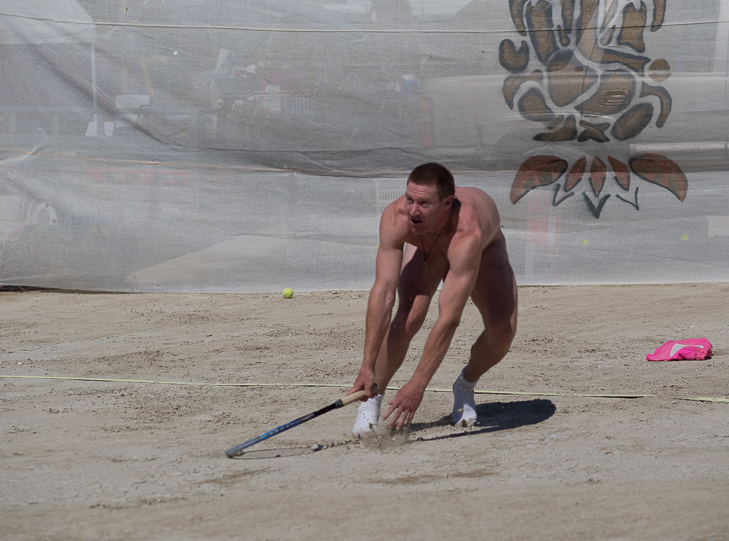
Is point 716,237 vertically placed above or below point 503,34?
below

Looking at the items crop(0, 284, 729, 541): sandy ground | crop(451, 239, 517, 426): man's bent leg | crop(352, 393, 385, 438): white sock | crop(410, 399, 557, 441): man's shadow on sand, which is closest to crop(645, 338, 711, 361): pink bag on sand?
crop(0, 284, 729, 541): sandy ground

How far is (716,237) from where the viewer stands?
7000mm

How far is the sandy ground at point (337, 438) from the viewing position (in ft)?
8.31

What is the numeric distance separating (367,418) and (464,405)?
469 mm

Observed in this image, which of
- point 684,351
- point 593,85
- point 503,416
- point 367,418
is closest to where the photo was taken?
point 367,418

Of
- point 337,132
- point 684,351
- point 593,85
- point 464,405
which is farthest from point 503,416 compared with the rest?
point 593,85

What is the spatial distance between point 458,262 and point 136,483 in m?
1.39

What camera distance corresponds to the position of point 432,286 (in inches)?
139

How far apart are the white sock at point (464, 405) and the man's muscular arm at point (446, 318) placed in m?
0.47

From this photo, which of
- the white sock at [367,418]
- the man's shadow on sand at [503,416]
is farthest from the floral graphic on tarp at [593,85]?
the white sock at [367,418]

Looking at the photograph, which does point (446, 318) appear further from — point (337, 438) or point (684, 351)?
point (684, 351)

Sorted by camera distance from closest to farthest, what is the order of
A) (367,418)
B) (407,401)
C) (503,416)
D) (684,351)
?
(407,401), (367,418), (503,416), (684,351)

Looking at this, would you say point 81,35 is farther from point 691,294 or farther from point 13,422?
point 691,294

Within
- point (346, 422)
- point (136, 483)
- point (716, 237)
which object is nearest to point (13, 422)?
point (136, 483)
